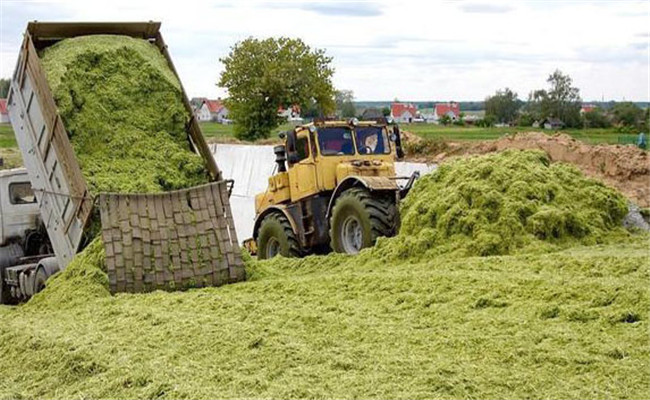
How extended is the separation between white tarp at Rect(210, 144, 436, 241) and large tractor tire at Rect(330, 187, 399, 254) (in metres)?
8.67

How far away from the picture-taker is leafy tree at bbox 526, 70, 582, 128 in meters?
49.5

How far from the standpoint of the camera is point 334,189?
1427 centimetres

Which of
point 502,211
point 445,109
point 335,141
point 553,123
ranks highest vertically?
point 335,141

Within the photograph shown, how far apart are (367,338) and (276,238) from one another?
346 inches

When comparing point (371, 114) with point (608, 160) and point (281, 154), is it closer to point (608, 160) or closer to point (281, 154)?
point (281, 154)

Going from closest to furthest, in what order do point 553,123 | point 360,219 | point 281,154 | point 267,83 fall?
point 360,219 → point 281,154 → point 267,83 → point 553,123

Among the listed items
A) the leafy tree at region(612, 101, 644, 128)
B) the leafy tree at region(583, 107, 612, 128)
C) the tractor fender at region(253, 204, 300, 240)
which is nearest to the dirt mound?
the tractor fender at region(253, 204, 300, 240)

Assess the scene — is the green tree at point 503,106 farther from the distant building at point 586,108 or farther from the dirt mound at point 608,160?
the dirt mound at point 608,160

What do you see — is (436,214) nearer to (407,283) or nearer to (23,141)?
(407,283)

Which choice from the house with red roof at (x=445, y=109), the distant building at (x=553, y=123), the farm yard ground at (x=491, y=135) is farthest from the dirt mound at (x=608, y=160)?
the house with red roof at (x=445, y=109)

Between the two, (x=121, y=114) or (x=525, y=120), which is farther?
(x=525, y=120)

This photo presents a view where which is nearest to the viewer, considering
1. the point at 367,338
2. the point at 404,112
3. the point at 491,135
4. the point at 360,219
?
the point at 367,338

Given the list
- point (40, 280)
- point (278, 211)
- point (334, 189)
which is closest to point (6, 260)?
point (40, 280)

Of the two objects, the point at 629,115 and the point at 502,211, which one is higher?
the point at 502,211
